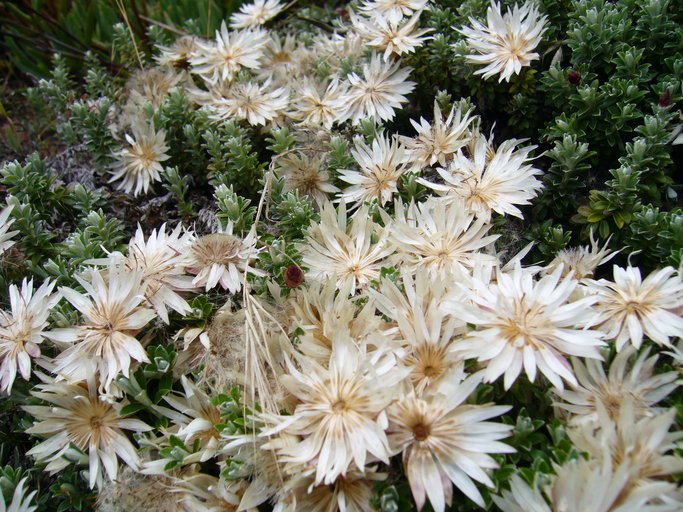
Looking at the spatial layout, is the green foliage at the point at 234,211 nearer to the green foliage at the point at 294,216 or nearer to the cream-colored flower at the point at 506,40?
the green foliage at the point at 294,216

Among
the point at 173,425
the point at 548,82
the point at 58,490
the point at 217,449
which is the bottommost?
the point at 58,490

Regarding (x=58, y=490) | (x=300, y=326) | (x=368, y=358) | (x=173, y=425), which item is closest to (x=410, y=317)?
(x=368, y=358)

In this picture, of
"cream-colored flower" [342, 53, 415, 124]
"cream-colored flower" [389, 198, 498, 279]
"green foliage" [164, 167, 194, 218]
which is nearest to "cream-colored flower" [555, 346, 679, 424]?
"cream-colored flower" [389, 198, 498, 279]

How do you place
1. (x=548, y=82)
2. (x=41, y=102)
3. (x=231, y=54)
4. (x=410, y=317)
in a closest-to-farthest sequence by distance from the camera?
(x=410, y=317), (x=548, y=82), (x=231, y=54), (x=41, y=102)

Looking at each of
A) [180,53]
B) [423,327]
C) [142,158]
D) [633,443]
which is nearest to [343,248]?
[423,327]

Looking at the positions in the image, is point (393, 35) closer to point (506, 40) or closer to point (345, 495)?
point (506, 40)

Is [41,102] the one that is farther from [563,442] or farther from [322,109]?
[563,442]

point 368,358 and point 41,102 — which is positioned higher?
point 368,358
